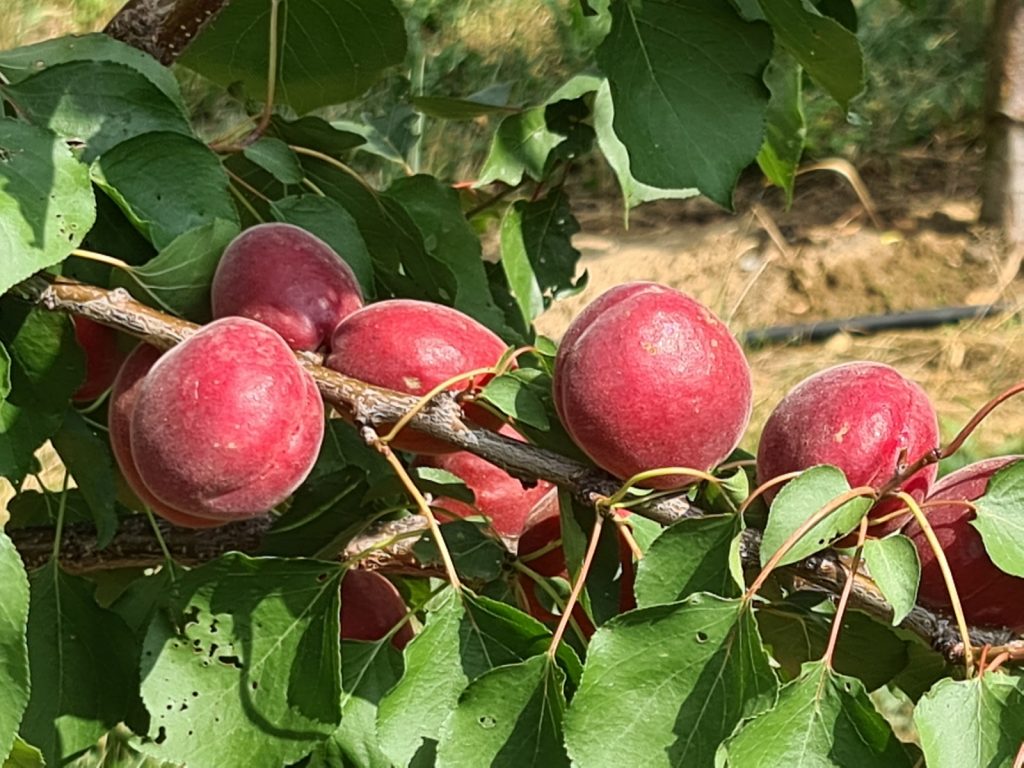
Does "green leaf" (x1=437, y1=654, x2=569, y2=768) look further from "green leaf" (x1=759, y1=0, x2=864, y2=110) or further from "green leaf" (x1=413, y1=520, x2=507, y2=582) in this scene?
"green leaf" (x1=759, y1=0, x2=864, y2=110)

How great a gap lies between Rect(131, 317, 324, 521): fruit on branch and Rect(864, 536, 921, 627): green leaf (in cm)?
28

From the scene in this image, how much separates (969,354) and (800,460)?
7.99ft

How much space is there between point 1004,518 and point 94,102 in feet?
1.85

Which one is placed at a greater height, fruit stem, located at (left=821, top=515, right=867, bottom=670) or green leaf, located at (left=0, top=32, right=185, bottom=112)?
green leaf, located at (left=0, top=32, right=185, bottom=112)

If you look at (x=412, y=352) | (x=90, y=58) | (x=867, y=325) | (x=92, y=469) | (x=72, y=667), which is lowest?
(x=867, y=325)

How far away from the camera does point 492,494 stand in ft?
2.80

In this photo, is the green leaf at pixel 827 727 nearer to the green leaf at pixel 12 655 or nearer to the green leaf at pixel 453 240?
the green leaf at pixel 12 655

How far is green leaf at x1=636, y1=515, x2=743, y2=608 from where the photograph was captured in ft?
2.02

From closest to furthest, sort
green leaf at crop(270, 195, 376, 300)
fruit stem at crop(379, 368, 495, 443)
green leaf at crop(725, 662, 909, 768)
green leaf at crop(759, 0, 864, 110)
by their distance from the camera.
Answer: green leaf at crop(725, 662, 909, 768) → fruit stem at crop(379, 368, 495, 443) → green leaf at crop(759, 0, 864, 110) → green leaf at crop(270, 195, 376, 300)

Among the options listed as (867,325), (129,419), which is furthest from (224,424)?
(867,325)

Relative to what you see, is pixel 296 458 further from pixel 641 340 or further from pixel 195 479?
pixel 641 340

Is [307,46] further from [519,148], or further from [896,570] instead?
[896,570]

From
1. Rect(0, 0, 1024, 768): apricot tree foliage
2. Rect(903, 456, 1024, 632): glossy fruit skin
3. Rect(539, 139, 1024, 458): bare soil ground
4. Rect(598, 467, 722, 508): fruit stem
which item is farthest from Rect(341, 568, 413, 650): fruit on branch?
Rect(539, 139, 1024, 458): bare soil ground

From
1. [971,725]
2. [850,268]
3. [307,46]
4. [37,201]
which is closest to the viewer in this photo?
[971,725]
